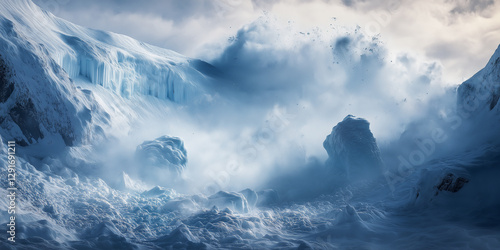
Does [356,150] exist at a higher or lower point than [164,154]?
lower

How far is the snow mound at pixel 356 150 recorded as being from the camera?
73.7ft

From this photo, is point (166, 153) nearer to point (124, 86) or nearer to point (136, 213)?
point (136, 213)

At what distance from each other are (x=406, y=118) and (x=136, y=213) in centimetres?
2371

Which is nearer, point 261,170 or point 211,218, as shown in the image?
point 211,218

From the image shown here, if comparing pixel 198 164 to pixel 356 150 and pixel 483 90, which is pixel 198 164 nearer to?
pixel 356 150

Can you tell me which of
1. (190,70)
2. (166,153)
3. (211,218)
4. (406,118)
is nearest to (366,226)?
(211,218)

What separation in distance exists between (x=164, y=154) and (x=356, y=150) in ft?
38.7

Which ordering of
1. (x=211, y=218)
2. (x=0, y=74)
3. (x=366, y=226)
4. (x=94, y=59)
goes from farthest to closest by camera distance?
(x=94, y=59)
(x=0, y=74)
(x=211, y=218)
(x=366, y=226)

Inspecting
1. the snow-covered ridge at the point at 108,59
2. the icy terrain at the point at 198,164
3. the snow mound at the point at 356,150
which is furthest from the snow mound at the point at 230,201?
the snow-covered ridge at the point at 108,59

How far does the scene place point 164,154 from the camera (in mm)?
22094

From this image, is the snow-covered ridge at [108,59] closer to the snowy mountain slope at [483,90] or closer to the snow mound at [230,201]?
the snow mound at [230,201]

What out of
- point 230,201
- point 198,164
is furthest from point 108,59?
point 230,201

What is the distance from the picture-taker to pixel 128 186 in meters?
18.7

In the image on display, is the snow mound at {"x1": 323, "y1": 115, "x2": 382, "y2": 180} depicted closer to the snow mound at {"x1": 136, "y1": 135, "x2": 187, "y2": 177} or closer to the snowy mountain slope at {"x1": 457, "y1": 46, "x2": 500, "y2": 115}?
the snowy mountain slope at {"x1": 457, "y1": 46, "x2": 500, "y2": 115}
